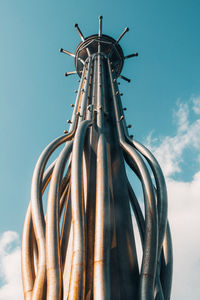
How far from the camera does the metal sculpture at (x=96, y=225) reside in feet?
26.0

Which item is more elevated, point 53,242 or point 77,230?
point 77,230

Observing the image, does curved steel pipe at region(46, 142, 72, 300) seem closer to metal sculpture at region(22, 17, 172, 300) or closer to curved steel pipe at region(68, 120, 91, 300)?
metal sculpture at region(22, 17, 172, 300)

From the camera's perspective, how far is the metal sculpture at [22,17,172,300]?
311 inches

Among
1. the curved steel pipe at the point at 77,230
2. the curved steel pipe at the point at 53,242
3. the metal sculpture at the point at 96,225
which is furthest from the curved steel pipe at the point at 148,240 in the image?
the curved steel pipe at the point at 53,242

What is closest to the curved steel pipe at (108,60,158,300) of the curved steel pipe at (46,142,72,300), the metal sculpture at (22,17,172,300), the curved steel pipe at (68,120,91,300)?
the metal sculpture at (22,17,172,300)

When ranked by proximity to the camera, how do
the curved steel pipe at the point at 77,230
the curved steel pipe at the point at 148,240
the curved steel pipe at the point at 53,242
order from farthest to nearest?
the curved steel pipe at the point at 148,240 < the curved steel pipe at the point at 53,242 < the curved steel pipe at the point at 77,230

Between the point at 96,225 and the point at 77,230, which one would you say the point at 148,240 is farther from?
the point at 77,230

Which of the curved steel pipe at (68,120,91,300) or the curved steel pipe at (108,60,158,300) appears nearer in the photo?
the curved steel pipe at (68,120,91,300)

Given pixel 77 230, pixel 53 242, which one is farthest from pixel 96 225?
pixel 53 242

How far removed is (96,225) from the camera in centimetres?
853

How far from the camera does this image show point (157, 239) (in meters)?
8.88

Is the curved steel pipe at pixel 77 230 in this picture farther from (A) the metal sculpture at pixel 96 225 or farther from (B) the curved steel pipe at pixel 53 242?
(B) the curved steel pipe at pixel 53 242

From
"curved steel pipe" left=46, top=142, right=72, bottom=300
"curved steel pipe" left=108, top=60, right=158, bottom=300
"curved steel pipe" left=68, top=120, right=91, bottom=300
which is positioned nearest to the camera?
"curved steel pipe" left=68, top=120, right=91, bottom=300

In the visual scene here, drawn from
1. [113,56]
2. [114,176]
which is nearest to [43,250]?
[114,176]
